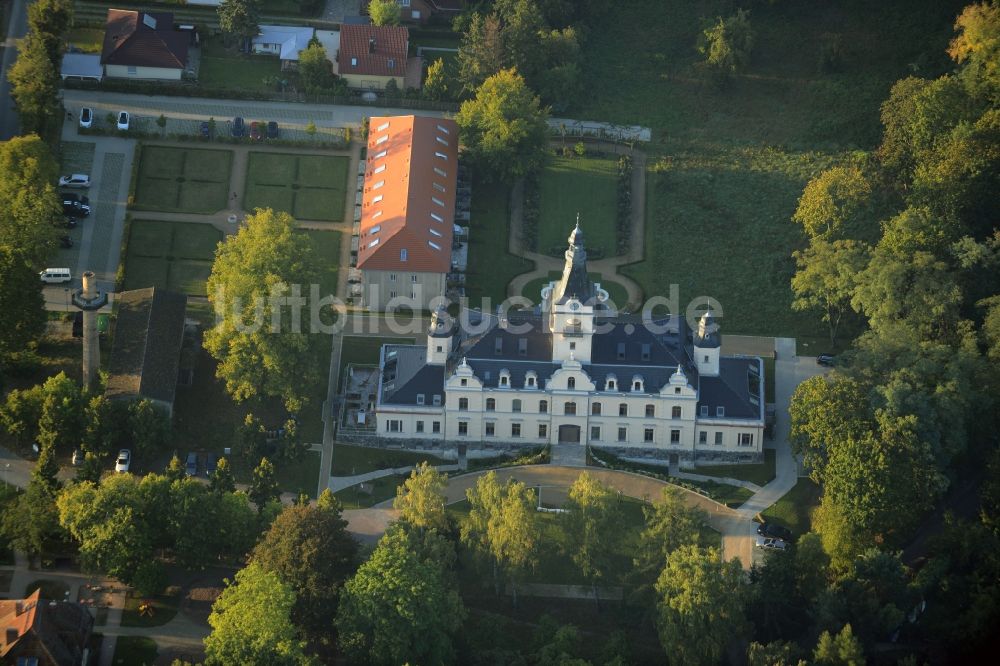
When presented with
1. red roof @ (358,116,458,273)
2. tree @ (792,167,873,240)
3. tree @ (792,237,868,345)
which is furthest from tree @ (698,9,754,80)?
tree @ (792,237,868,345)

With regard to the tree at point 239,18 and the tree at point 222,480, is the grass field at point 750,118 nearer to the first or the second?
the tree at point 239,18

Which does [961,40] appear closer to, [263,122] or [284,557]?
[263,122]

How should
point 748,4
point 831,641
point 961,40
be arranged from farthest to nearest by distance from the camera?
1. point 748,4
2. point 961,40
3. point 831,641

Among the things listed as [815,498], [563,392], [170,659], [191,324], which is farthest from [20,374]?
[815,498]

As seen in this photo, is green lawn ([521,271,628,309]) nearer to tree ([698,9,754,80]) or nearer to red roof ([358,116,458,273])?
red roof ([358,116,458,273])

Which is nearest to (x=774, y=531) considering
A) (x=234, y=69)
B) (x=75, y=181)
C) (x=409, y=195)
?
(x=409, y=195)

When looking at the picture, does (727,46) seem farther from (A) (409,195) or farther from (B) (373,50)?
(A) (409,195)

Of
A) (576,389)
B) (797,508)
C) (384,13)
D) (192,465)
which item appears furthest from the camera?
(384,13)
